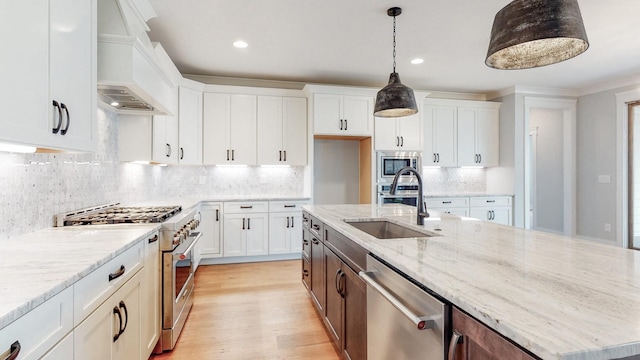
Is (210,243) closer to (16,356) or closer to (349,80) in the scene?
(349,80)

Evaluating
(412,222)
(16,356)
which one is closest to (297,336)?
(412,222)

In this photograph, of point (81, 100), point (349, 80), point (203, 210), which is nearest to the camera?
point (81, 100)

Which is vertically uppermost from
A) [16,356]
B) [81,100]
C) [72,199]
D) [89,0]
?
[89,0]

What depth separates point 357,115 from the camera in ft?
15.5

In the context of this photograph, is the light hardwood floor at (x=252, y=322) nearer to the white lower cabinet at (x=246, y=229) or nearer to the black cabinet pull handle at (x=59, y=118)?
the white lower cabinet at (x=246, y=229)

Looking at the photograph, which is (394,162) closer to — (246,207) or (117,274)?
(246,207)

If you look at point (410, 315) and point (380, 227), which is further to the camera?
point (380, 227)

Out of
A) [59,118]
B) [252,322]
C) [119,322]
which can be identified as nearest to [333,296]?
[252,322]

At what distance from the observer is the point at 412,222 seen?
2109 mm

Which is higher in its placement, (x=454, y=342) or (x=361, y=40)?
(x=361, y=40)

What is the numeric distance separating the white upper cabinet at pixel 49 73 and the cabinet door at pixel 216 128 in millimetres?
2669

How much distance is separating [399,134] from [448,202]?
1324mm

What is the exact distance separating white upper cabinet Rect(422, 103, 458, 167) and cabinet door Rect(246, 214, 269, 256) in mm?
2746

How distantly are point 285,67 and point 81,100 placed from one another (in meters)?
2.96
